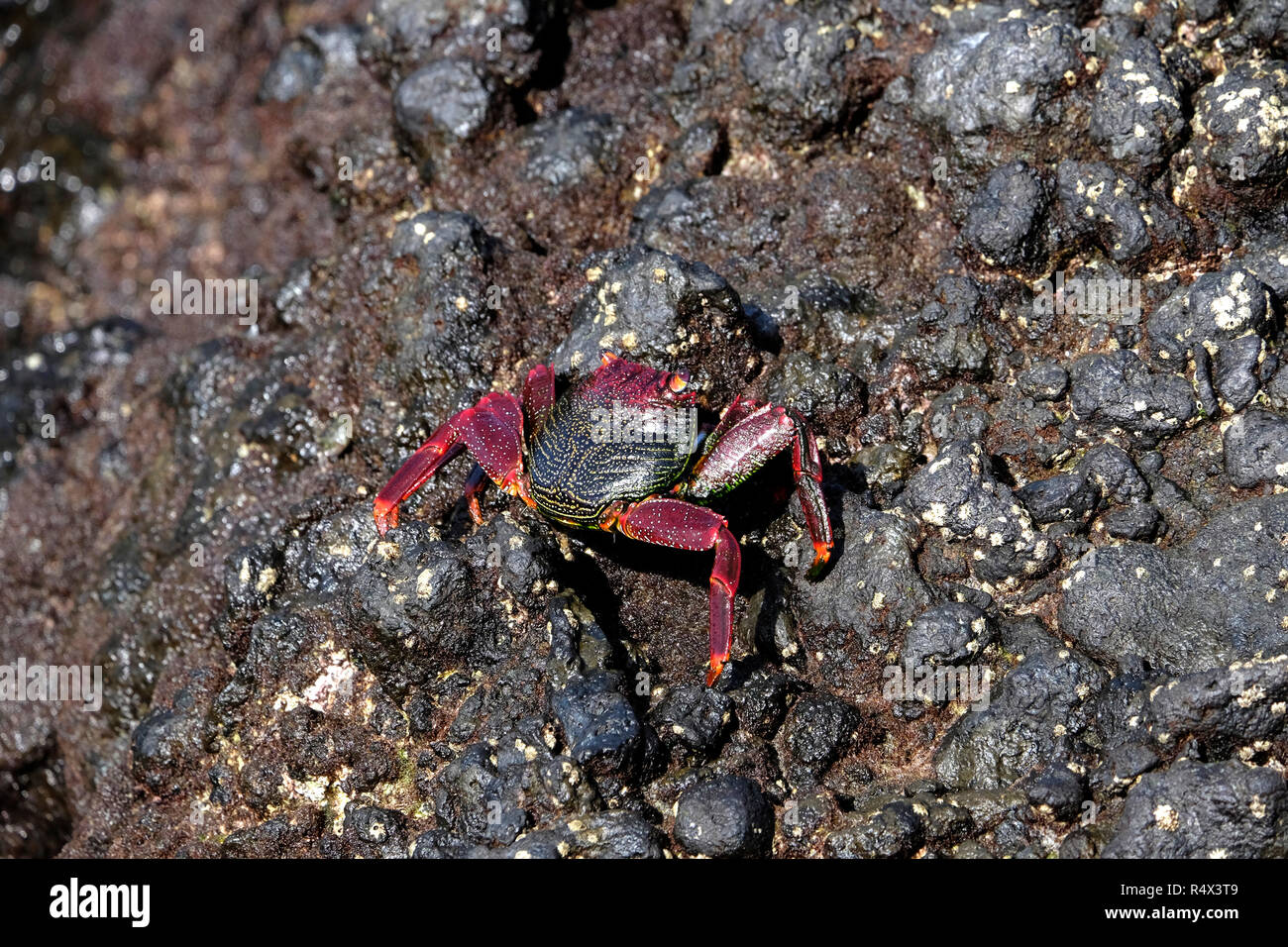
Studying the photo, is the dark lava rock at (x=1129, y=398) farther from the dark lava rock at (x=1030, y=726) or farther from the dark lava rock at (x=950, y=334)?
the dark lava rock at (x=1030, y=726)

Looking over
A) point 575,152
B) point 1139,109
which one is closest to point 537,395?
point 575,152

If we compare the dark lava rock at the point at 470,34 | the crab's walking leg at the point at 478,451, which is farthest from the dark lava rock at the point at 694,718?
the dark lava rock at the point at 470,34

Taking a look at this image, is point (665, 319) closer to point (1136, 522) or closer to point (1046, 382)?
point (1046, 382)

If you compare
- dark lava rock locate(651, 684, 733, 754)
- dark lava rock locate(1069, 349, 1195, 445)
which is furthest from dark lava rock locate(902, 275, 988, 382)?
dark lava rock locate(651, 684, 733, 754)

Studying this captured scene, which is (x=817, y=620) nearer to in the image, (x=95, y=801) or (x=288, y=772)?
(x=288, y=772)

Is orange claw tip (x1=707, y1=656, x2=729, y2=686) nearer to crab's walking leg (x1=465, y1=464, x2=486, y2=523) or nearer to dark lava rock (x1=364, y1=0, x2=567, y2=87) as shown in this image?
crab's walking leg (x1=465, y1=464, x2=486, y2=523)

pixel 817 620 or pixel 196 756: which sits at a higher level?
pixel 817 620

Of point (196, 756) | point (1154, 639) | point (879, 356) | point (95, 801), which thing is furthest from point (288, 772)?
point (1154, 639)
